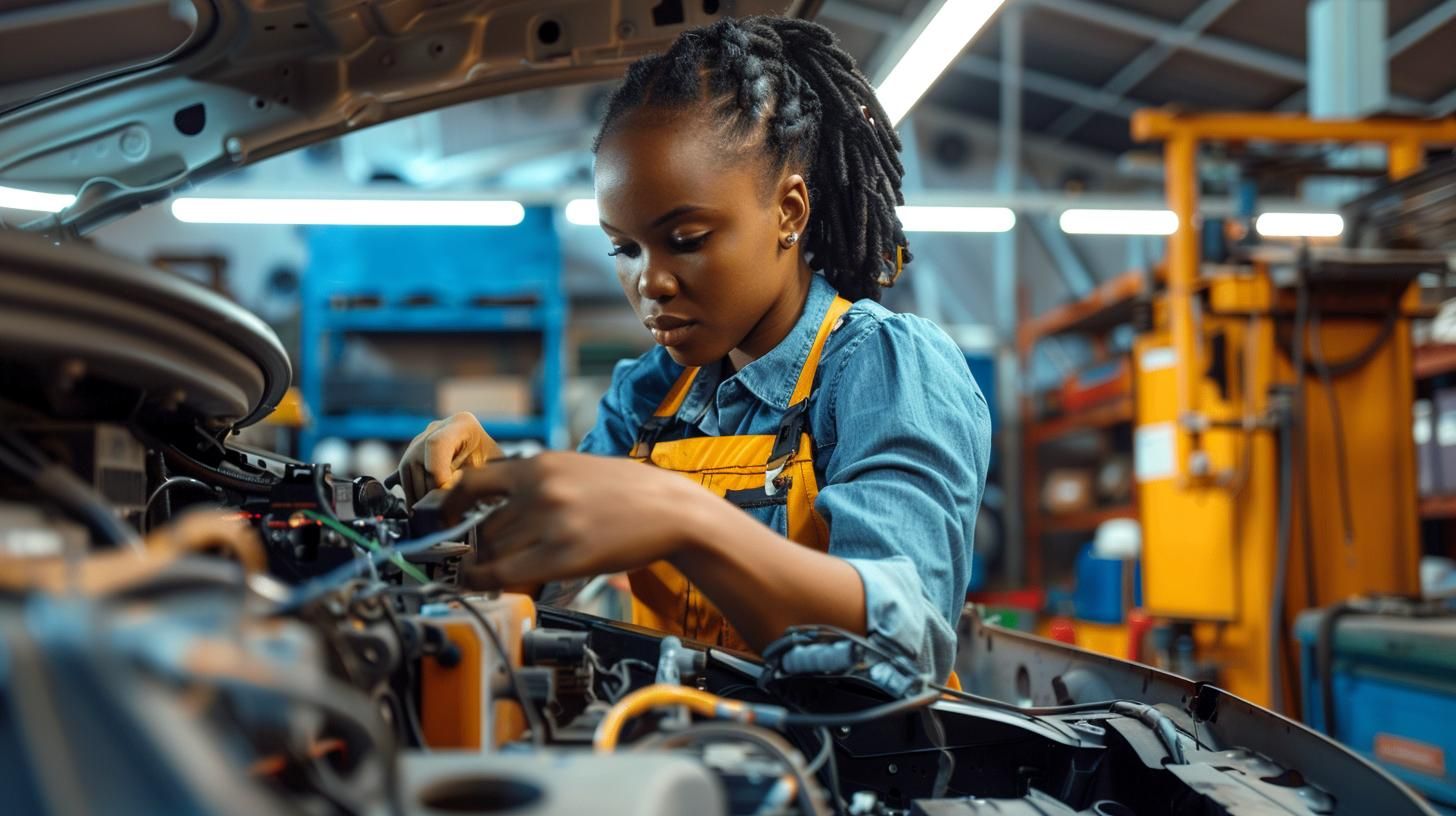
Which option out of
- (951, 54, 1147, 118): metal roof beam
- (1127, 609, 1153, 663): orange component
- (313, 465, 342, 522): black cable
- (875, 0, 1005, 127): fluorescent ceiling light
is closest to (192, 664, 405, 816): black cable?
(313, 465, 342, 522): black cable

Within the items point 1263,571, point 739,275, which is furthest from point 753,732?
point 1263,571

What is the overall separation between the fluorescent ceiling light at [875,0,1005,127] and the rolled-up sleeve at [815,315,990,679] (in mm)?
958

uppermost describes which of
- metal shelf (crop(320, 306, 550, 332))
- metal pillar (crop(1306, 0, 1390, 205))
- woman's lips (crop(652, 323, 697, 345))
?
metal pillar (crop(1306, 0, 1390, 205))

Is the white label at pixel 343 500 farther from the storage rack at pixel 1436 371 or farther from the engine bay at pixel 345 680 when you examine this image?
the storage rack at pixel 1436 371

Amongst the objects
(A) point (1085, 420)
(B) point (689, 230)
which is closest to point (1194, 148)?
(A) point (1085, 420)

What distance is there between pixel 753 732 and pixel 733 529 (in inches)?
7.7

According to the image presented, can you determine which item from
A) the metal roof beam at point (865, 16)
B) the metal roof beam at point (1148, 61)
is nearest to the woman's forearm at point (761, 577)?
the metal roof beam at point (1148, 61)

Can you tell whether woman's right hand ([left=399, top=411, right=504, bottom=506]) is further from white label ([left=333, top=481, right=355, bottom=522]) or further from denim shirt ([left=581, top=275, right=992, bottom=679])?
denim shirt ([left=581, top=275, right=992, bottom=679])

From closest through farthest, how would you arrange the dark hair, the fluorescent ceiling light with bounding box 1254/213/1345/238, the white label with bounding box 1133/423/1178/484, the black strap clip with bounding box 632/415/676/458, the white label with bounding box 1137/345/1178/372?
the dark hair
the black strap clip with bounding box 632/415/676/458
the white label with bounding box 1133/423/1178/484
the white label with bounding box 1137/345/1178/372
the fluorescent ceiling light with bounding box 1254/213/1345/238

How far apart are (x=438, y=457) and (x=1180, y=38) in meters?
→ 7.13

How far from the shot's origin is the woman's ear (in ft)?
4.66

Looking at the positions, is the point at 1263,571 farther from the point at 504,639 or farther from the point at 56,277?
the point at 56,277

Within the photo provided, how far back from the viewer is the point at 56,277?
2.01 ft

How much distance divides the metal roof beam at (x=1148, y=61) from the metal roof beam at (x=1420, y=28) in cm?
99
